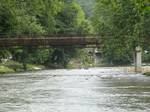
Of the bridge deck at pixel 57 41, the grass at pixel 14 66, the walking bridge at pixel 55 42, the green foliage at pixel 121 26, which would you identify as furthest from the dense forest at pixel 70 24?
the bridge deck at pixel 57 41

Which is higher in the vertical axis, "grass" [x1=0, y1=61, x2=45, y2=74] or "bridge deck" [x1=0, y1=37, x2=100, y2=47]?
"bridge deck" [x1=0, y1=37, x2=100, y2=47]

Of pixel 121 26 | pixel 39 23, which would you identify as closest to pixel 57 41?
pixel 121 26

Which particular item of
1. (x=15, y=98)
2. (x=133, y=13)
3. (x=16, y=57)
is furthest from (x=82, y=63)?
(x=15, y=98)

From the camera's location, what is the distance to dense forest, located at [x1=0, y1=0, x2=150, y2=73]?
197ft

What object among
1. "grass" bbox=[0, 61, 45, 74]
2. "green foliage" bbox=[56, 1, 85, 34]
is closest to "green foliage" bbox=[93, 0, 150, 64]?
"grass" bbox=[0, 61, 45, 74]

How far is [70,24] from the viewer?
127125 mm

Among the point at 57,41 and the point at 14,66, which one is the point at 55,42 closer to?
the point at 57,41

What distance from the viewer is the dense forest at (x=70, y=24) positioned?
59969 millimetres

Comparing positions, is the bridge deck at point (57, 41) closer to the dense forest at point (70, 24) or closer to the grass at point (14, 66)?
the dense forest at point (70, 24)

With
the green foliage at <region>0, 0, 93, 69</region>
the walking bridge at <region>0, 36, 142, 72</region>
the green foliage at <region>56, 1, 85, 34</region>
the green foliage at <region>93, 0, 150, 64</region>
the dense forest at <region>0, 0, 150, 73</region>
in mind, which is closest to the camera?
the green foliage at <region>0, 0, 93, 69</region>

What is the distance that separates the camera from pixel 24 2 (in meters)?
58.7

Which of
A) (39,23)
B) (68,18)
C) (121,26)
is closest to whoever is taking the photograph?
(121,26)

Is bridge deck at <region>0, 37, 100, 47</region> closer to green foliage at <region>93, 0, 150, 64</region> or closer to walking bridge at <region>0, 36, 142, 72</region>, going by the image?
walking bridge at <region>0, 36, 142, 72</region>

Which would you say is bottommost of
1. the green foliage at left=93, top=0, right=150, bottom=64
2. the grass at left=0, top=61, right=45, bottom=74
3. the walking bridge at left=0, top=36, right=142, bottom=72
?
the grass at left=0, top=61, right=45, bottom=74
